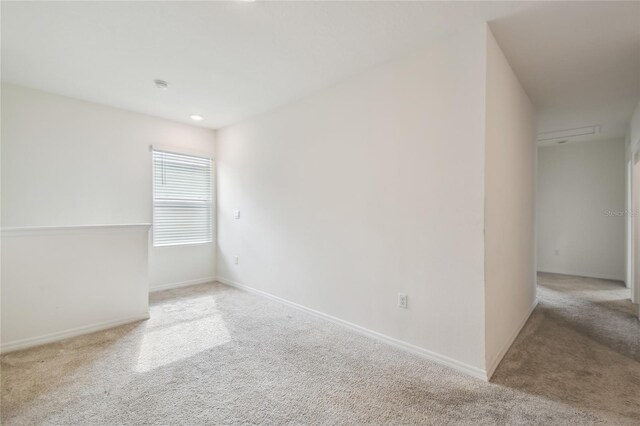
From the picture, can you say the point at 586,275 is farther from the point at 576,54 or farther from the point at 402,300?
the point at 402,300

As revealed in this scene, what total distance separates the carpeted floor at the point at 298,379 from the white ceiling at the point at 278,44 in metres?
2.47

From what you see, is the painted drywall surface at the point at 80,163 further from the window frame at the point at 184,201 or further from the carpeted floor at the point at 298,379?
the carpeted floor at the point at 298,379

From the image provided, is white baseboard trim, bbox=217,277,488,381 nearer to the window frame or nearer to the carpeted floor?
the carpeted floor

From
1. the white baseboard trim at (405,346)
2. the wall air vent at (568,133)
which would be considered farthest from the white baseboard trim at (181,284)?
the wall air vent at (568,133)

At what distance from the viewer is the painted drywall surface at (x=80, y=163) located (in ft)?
10.5

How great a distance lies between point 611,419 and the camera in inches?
64.7

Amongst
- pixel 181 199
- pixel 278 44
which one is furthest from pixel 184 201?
pixel 278 44

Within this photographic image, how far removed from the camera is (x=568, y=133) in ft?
15.6

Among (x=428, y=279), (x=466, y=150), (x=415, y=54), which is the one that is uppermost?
(x=415, y=54)

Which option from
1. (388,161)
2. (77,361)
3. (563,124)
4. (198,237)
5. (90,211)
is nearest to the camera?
(77,361)

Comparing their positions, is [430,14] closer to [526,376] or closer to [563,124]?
[526,376]

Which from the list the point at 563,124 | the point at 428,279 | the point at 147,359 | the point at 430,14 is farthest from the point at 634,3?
the point at 147,359

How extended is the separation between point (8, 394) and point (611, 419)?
3598mm

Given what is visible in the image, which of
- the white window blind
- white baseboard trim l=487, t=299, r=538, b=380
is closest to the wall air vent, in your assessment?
white baseboard trim l=487, t=299, r=538, b=380
